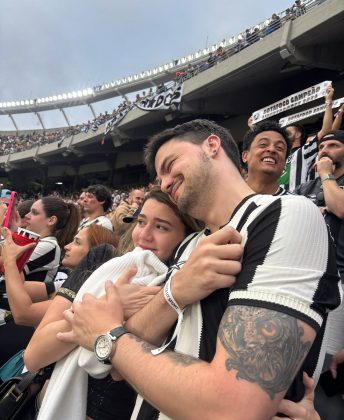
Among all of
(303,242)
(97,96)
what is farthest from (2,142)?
(303,242)

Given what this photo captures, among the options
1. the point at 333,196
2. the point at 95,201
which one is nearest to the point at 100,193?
the point at 95,201

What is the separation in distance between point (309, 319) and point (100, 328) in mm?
647

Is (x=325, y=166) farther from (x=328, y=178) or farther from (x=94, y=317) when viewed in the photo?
(x=94, y=317)

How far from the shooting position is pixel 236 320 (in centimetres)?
89

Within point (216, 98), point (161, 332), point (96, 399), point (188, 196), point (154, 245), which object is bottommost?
point (96, 399)

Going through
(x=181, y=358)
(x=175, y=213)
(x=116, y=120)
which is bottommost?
(x=181, y=358)

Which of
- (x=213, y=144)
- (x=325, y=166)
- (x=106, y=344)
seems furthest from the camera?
(x=325, y=166)

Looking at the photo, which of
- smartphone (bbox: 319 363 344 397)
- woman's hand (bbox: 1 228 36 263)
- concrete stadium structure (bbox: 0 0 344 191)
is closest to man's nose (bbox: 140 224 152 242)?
smartphone (bbox: 319 363 344 397)

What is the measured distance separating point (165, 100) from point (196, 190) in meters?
14.4

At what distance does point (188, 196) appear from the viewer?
136 centimetres

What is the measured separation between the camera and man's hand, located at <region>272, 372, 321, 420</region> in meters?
0.97

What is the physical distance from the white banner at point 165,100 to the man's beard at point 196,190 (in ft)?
45.0

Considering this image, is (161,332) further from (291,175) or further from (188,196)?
(291,175)

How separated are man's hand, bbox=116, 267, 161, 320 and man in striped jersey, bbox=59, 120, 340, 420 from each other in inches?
3.1
